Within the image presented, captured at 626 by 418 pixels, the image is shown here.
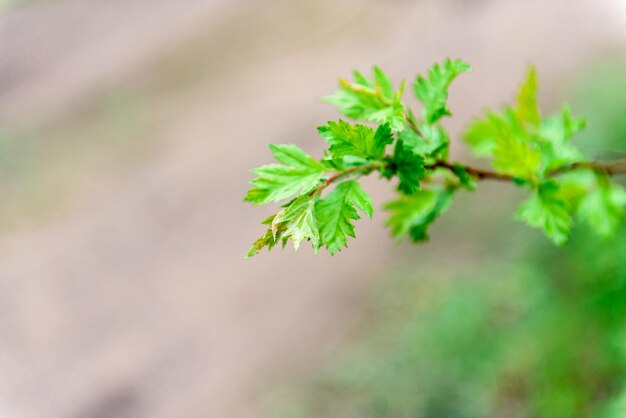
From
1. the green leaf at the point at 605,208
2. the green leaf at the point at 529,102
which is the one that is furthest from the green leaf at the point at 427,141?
the green leaf at the point at 605,208

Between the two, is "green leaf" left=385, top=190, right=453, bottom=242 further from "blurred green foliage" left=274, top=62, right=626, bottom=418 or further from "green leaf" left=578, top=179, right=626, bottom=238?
"blurred green foliage" left=274, top=62, right=626, bottom=418

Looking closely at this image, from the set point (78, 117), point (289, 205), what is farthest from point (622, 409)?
point (78, 117)

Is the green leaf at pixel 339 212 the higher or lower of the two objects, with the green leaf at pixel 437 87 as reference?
lower

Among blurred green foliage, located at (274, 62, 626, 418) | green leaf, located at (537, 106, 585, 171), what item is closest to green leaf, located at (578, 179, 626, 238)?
green leaf, located at (537, 106, 585, 171)

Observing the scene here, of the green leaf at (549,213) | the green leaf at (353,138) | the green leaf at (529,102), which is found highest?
the green leaf at (529,102)

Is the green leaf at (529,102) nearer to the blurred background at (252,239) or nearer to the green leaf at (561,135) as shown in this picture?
→ the green leaf at (561,135)
